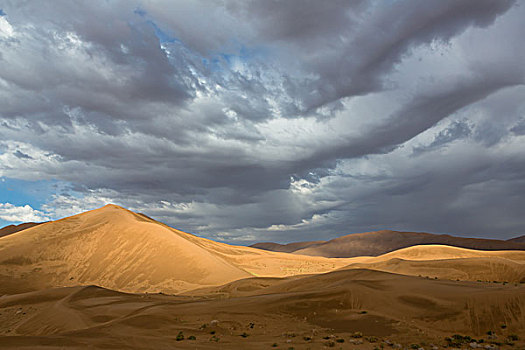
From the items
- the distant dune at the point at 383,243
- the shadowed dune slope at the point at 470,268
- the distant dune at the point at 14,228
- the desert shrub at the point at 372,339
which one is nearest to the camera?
the desert shrub at the point at 372,339

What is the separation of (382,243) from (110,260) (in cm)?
13713

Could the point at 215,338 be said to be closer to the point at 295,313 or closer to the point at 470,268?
the point at 295,313

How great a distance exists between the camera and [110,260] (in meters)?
50.0

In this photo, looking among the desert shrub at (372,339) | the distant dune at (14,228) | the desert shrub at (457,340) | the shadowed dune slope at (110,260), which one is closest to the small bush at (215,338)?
the desert shrub at (372,339)

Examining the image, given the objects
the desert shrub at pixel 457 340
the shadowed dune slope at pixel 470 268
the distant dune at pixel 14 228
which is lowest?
the desert shrub at pixel 457 340

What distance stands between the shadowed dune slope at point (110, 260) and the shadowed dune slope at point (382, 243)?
10704 centimetres

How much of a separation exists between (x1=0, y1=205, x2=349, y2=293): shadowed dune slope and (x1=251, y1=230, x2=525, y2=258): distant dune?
106970mm

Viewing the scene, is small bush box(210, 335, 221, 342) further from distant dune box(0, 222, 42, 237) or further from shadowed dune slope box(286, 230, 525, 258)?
shadowed dune slope box(286, 230, 525, 258)

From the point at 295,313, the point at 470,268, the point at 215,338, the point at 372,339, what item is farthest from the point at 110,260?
the point at 470,268

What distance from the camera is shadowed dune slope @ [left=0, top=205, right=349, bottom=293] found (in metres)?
43.8

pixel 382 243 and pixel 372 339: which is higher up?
pixel 382 243

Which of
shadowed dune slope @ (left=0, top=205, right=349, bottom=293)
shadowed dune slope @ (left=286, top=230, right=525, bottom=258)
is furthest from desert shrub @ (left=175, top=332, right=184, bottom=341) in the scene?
shadowed dune slope @ (left=286, top=230, right=525, bottom=258)

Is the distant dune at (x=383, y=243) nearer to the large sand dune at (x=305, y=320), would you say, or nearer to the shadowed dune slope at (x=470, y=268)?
the shadowed dune slope at (x=470, y=268)

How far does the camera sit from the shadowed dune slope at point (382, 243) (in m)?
142
